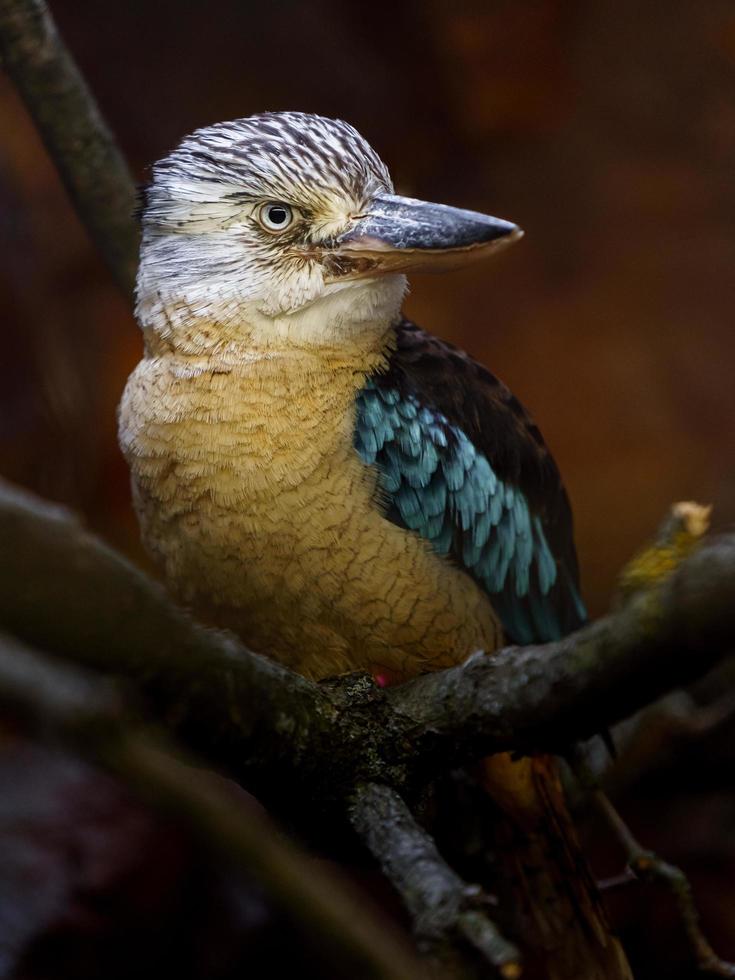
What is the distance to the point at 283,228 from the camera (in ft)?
6.91

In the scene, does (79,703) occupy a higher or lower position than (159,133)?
lower

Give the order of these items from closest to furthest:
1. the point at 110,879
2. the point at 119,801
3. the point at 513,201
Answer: the point at 110,879 → the point at 119,801 → the point at 513,201

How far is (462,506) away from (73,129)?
4.27 feet

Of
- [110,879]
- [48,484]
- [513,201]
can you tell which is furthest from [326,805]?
[513,201]

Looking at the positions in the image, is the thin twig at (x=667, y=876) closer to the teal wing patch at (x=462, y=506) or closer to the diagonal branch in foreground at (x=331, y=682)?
the teal wing patch at (x=462, y=506)

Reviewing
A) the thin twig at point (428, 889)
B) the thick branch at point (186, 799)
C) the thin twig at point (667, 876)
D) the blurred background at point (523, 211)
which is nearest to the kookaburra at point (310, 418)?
the thin twig at point (667, 876)

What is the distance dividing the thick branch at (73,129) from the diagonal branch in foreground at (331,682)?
4.56ft

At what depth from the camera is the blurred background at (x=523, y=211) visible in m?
4.21

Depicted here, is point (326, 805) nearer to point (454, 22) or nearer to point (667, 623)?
point (667, 623)

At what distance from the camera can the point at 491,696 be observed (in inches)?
61.3

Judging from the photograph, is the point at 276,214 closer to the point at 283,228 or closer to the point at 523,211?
the point at 283,228

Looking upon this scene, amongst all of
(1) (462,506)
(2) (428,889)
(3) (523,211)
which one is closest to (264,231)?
(1) (462,506)

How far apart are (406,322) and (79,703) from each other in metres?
1.59

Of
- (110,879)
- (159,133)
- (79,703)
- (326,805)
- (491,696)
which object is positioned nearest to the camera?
(79,703)
